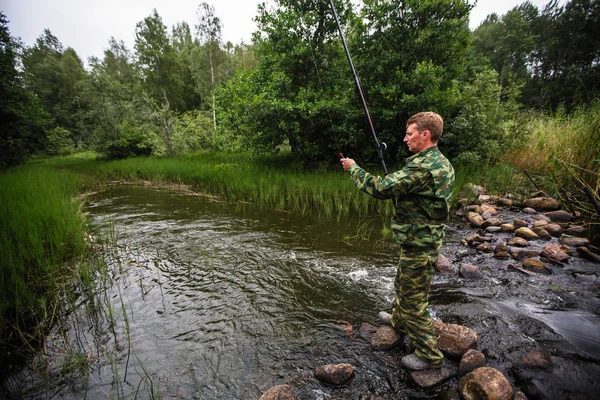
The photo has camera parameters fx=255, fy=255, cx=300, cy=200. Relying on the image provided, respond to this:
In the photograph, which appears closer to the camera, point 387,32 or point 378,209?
point 378,209

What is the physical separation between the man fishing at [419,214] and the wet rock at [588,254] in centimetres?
415

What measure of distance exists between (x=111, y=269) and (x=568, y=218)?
9.79 m

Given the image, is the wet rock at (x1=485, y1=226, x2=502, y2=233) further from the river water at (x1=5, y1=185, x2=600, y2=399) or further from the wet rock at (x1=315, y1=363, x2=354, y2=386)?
the wet rock at (x1=315, y1=363, x2=354, y2=386)

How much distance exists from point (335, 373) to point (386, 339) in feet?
2.33

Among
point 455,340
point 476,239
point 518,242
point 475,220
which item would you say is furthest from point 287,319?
point 475,220

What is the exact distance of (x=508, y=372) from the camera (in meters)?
2.39

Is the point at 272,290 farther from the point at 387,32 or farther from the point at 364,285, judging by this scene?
the point at 387,32

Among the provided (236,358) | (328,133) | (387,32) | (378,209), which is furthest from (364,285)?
(387,32)

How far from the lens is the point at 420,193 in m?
2.27

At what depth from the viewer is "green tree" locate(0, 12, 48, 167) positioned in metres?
14.9

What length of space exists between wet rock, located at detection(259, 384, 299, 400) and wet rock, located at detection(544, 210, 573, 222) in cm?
724

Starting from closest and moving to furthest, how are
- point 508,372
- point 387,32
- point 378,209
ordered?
point 508,372 → point 378,209 → point 387,32

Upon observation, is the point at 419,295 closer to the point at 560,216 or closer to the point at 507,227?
the point at 507,227

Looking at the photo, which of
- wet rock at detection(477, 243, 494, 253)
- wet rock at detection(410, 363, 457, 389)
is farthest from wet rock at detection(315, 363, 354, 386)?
wet rock at detection(477, 243, 494, 253)
